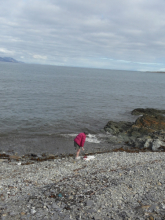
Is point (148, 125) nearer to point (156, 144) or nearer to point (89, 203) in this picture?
point (156, 144)

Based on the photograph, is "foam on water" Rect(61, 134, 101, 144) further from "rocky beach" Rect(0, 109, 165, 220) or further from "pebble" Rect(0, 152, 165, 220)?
"pebble" Rect(0, 152, 165, 220)

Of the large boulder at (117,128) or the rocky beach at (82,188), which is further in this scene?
the large boulder at (117,128)

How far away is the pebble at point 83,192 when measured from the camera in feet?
23.6

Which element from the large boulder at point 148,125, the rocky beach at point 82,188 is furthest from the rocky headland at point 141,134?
the rocky beach at point 82,188

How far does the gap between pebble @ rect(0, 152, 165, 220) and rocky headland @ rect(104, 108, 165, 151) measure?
6491mm

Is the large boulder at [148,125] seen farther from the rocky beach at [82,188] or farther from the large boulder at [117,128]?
the rocky beach at [82,188]

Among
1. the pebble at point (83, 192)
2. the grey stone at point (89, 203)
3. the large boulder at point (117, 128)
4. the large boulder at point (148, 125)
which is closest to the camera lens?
the pebble at point (83, 192)

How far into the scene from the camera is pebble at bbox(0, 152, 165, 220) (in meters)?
7.18

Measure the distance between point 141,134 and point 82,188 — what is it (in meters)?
14.7

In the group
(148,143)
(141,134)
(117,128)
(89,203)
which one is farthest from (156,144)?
(89,203)

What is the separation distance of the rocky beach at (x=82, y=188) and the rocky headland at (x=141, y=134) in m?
3.51

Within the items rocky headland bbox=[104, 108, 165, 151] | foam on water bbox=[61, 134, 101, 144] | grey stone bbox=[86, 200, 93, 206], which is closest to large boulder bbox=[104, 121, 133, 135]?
rocky headland bbox=[104, 108, 165, 151]

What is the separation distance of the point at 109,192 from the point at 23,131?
52.3 ft

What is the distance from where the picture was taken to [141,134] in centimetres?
2191
